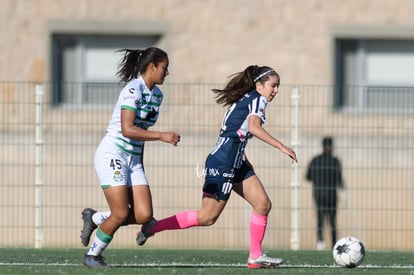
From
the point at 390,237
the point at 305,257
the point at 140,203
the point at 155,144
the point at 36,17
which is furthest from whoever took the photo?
the point at 36,17

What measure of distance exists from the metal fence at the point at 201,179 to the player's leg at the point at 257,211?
550 centimetres

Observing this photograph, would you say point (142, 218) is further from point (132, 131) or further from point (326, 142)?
point (326, 142)

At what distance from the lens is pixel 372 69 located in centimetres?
2389

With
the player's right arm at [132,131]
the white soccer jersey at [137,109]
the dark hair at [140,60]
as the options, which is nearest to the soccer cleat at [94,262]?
the white soccer jersey at [137,109]

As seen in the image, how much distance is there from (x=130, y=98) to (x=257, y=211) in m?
1.70

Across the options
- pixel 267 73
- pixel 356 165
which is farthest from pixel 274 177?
pixel 267 73

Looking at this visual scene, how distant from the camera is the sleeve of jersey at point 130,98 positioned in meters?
12.0

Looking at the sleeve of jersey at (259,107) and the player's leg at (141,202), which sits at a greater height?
the sleeve of jersey at (259,107)

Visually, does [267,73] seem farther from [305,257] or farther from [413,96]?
[413,96]

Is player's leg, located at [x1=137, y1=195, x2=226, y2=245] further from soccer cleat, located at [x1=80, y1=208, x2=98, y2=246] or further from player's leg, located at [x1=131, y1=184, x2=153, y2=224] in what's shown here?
soccer cleat, located at [x1=80, y1=208, x2=98, y2=246]

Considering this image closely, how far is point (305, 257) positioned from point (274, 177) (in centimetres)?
486

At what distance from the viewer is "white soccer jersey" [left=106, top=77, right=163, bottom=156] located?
39.6ft

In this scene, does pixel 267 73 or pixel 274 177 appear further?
pixel 274 177

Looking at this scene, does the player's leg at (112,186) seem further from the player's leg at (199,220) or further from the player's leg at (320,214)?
the player's leg at (320,214)
